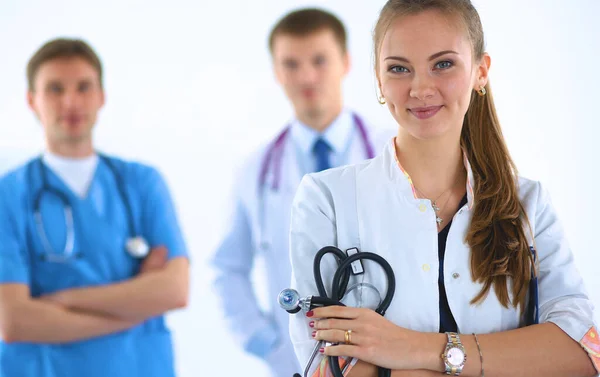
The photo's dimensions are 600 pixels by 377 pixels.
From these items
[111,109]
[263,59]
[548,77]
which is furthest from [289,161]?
[548,77]

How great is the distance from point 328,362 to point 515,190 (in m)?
0.47

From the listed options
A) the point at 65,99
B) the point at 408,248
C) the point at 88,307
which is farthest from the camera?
the point at 65,99

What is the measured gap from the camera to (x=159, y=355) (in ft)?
8.44

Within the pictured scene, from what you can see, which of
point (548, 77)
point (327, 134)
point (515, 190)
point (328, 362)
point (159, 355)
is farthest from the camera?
point (548, 77)

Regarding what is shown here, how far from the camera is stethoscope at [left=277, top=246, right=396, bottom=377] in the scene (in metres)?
1.16

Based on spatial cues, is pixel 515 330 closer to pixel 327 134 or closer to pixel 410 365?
pixel 410 365

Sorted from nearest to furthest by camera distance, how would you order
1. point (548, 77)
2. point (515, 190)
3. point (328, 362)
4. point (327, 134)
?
point (328, 362) → point (515, 190) → point (327, 134) → point (548, 77)

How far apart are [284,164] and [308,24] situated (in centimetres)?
57

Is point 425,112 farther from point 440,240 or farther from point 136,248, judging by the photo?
point 136,248

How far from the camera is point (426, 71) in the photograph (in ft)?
4.02

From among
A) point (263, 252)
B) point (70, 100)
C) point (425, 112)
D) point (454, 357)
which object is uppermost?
point (70, 100)

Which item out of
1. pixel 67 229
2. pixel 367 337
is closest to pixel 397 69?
pixel 367 337

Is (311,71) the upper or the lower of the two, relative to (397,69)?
upper

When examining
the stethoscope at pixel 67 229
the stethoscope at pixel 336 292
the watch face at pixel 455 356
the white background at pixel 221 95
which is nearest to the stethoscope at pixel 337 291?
the stethoscope at pixel 336 292
